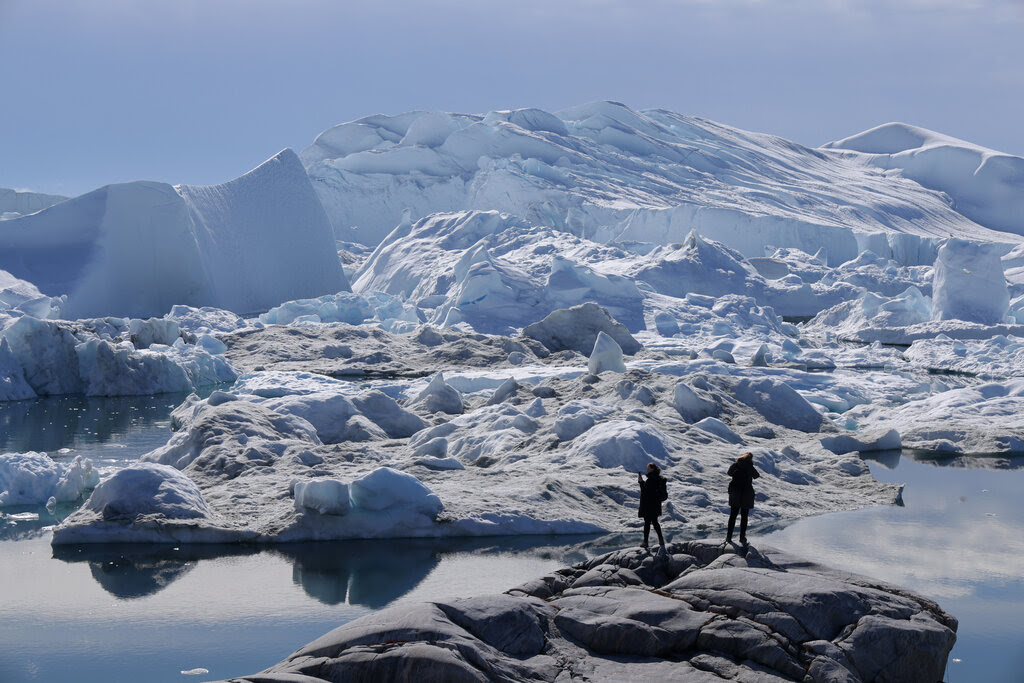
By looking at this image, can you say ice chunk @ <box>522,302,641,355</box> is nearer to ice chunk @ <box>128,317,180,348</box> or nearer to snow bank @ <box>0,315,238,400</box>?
snow bank @ <box>0,315,238,400</box>

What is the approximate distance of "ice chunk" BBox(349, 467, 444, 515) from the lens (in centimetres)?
966

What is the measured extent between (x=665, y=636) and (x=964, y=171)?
59.6 m

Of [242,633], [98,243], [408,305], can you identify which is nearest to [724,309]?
[408,305]

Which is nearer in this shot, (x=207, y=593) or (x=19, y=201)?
(x=207, y=593)

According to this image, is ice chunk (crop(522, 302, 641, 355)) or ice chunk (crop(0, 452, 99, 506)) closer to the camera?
ice chunk (crop(0, 452, 99, 506))

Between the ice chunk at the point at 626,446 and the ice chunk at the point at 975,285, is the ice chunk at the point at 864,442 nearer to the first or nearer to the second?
the ice chunk at the point at 626,446

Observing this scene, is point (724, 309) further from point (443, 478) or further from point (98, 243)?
point (443, 478)

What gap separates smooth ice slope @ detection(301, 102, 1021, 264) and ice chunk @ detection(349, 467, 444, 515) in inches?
1332

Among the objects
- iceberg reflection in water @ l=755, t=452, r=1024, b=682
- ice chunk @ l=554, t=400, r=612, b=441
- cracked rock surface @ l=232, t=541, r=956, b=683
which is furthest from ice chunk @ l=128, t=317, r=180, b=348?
cracked rock surface @ l=232, t=541, r=956, b=683

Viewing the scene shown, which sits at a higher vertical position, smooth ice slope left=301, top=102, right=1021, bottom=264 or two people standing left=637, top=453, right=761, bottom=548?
smooth ice slope left=301, top=102, right=1021, bottom=264

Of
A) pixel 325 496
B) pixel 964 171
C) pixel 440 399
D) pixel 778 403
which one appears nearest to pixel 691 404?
pixel 778 403

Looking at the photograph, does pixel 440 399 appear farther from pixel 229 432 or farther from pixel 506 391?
pixel 229 432

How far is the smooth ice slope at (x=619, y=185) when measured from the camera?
4369 cm

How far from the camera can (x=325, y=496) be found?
9.56 meters
